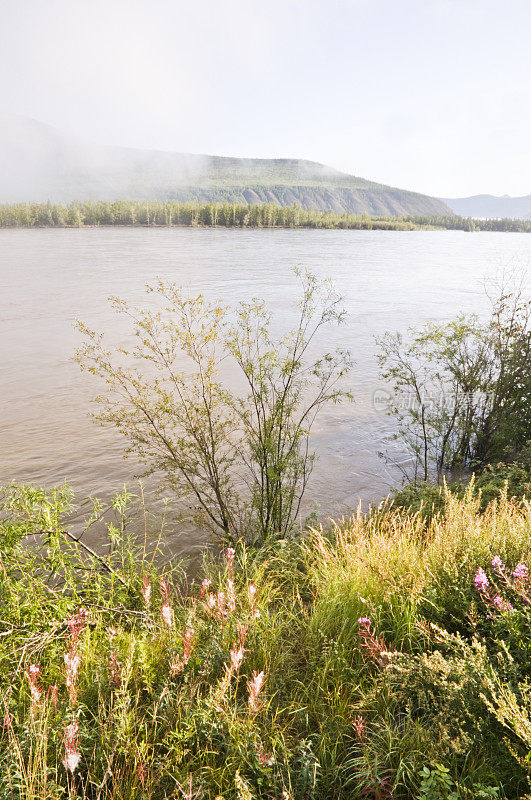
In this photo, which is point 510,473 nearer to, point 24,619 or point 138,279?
point 24,619

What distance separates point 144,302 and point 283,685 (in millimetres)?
20007

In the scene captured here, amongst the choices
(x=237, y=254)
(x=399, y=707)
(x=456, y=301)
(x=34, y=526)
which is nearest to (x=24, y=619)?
(x=34, y=526)

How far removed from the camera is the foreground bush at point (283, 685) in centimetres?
229

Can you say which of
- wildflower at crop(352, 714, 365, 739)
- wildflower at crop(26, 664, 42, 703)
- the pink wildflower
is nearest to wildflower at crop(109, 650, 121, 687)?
the pink wildflower

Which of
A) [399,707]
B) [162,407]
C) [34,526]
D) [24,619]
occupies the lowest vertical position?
[399,707]

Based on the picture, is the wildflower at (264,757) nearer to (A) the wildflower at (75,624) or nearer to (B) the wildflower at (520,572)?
(A) the wildflower at (75,624)

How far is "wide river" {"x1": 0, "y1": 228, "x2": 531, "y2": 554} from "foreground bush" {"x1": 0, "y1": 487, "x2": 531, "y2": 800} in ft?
9.69

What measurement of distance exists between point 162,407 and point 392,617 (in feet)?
10.7

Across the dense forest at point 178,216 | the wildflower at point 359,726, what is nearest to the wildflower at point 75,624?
the wildflower at point 359,726

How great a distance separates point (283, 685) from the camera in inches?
122

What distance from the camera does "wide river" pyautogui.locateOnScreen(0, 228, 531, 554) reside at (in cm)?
803

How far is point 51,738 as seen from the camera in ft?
8.20

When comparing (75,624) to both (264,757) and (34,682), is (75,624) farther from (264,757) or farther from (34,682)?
(264,757)

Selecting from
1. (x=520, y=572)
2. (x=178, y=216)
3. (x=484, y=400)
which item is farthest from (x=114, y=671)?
(x=178, y=216)
